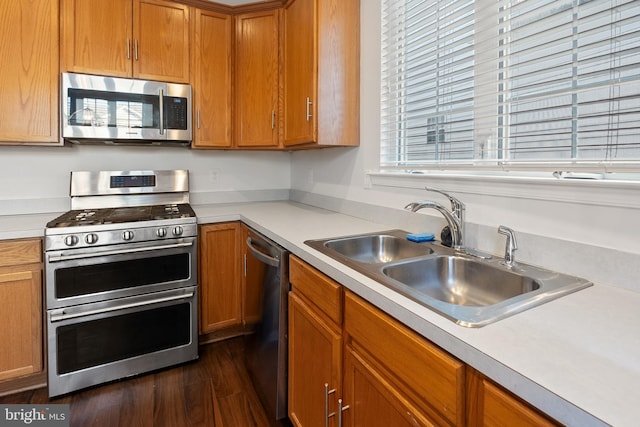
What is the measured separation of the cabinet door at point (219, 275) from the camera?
2299 millimetres

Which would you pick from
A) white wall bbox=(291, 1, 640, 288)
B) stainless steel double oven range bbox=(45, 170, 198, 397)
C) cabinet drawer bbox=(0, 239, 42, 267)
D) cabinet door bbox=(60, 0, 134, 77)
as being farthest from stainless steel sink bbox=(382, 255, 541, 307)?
cabinet door bbox=(60, 0, 134, 77)

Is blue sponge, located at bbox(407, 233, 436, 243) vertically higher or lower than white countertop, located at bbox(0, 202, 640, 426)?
higher

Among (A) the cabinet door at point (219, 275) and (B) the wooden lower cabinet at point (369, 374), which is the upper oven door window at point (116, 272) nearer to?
(A) the cabinet door at point (219, 275)

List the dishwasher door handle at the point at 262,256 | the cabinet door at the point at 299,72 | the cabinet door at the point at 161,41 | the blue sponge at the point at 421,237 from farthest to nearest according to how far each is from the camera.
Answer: the cabinet door at the point at 161,41 → the cabinet door at the point at 299,72 → the dishwasher door handle at the point at 262,256 → the blue sponge at the point at 421,237

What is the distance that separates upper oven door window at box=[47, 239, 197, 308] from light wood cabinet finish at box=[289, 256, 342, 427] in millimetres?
904

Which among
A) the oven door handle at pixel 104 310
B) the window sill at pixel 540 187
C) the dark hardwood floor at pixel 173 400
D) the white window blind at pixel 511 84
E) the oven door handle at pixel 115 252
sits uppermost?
the white window blind at pixel 511 84

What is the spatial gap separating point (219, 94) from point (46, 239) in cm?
140

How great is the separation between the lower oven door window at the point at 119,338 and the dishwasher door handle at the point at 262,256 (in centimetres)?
49

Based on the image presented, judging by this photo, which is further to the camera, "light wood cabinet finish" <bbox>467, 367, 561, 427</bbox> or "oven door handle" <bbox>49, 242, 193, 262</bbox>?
"oven door handle" <bbox>49, 242, 193, 262</bbox>

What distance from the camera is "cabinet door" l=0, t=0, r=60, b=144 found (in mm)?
1964

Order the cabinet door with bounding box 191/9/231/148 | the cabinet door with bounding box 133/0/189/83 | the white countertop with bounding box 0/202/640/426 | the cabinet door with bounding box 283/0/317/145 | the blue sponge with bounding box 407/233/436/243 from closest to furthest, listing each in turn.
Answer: the white countertop with bounding box 0/202/640/426 < the blue sponge with bounding box 407/233/436/243 < the cabinet door with bounding box 283/0/317/145 < the cabinet door with bounding box 133/0/189/83 < the cabinet door with bounding box 191/9/231/148

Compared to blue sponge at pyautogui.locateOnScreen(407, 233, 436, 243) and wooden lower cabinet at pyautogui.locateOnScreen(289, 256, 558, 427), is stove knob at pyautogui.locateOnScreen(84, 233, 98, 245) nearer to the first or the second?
wooden lower cabinet at pyautogui.locateOnScreen(289, 256, 558, 427)

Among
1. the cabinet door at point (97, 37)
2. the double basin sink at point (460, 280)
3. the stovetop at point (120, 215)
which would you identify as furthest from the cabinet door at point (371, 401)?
the cabinet door at point (97, 37)

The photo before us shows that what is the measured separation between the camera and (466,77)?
1.47m
